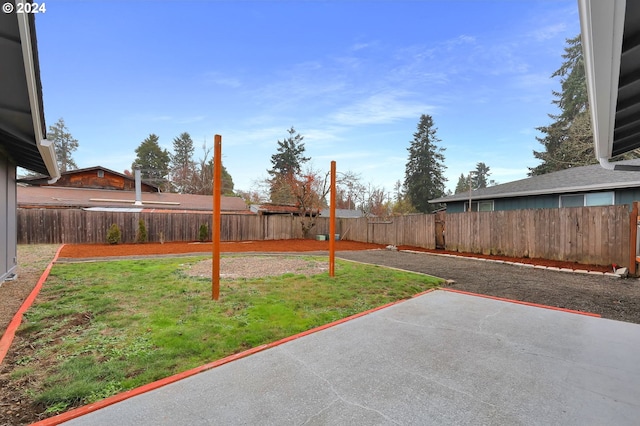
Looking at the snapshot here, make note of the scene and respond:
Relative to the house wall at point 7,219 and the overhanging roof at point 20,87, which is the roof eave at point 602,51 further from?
the house wall at point 7,219

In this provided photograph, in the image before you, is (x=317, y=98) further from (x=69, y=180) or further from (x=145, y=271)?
(x=69, y=180)

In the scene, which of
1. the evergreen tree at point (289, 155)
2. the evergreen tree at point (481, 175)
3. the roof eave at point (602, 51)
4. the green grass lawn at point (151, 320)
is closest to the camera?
the roof eave at point (602, 51)

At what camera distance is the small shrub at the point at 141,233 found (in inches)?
553

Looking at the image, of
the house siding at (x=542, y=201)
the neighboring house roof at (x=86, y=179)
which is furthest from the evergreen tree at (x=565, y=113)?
the neighboring house roof at (x=86, y=179)

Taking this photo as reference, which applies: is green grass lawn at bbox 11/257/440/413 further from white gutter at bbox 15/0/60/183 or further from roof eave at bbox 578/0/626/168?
roof eave at bbox 578/0/626/168

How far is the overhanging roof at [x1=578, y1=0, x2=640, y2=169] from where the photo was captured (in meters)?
1.62

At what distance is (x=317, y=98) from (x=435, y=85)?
231 inches


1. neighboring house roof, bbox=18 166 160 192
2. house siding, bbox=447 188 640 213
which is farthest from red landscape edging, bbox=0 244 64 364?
neighboring house roof, bbox=18 166 160 192

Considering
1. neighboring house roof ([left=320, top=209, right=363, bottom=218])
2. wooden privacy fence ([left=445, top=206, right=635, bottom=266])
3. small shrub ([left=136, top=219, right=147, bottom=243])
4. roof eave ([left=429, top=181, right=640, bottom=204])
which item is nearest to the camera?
wooden privacy fence ([left=445, top=206, right=635, bottom=266])

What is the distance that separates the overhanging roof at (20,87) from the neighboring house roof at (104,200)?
15.4 metres

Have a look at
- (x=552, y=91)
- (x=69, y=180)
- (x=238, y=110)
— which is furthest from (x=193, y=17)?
(x=552, y=91)

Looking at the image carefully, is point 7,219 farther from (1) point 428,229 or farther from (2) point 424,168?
(2) point 424,168

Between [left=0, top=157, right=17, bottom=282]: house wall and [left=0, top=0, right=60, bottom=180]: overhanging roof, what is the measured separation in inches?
23.7

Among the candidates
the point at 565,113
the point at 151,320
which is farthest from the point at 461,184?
the point at 151,320
